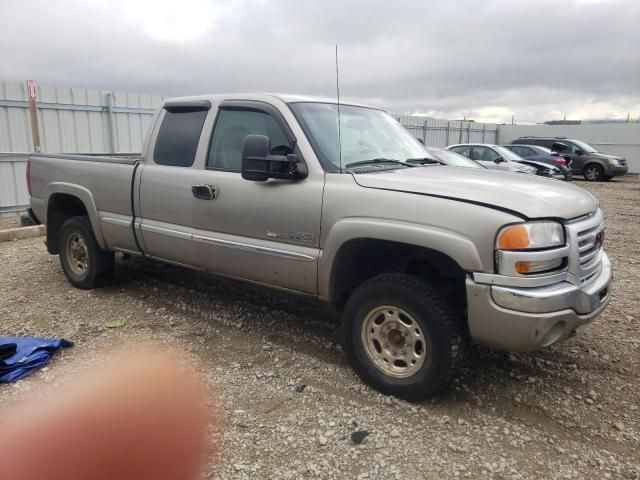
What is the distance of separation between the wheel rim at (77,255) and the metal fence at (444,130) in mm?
17762

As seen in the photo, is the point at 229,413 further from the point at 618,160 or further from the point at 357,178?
the point at 618,160

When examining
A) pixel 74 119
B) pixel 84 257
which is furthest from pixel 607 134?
pixel 84 257

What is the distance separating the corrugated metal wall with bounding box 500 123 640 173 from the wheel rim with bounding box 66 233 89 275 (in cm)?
2845

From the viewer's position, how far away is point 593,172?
21062 mm

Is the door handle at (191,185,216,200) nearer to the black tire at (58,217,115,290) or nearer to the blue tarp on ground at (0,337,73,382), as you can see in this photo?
the blue tarp on ground at (0,337,73,382)

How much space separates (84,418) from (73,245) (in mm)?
3037

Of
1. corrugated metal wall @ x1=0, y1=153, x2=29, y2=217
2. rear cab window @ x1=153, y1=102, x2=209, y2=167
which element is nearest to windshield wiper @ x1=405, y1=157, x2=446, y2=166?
rear cab window @ x1=153, y1=102, x2=209, y2=167

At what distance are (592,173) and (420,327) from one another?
2091cm

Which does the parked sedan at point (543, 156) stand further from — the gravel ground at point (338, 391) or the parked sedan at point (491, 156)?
the gravel ground at point (338, 391)

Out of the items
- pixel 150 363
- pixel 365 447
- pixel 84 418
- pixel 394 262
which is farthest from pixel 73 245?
pixel 365 447

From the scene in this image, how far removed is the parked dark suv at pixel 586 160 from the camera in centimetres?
2077

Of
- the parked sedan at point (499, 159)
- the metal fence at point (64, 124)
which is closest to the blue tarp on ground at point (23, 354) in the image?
the metal fence at point (64, 124)

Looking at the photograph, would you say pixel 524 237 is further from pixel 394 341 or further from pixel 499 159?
pixel 499 159

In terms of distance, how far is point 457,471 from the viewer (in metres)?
2.72
